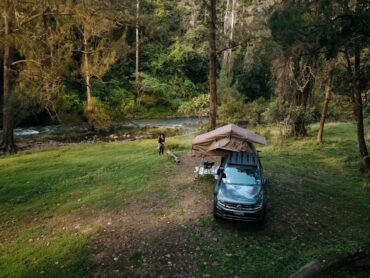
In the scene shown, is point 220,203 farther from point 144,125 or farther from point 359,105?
point 144,125

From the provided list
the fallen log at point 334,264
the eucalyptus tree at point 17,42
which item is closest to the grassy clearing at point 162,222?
the fallen log at point 334,264

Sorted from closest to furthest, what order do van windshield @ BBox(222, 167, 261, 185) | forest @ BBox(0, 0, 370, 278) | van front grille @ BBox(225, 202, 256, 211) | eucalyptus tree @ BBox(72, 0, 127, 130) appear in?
forest @ BBox(0, 0, 370, 278)
van front grille @ BBox(225, 202, 256, 211)
van windshield @ BBox(222, 167, 261, 185)
eucalyptus tree @ BBox(72, 0, 127, 130)

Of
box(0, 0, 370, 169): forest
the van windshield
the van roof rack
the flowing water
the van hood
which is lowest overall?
the flowing water

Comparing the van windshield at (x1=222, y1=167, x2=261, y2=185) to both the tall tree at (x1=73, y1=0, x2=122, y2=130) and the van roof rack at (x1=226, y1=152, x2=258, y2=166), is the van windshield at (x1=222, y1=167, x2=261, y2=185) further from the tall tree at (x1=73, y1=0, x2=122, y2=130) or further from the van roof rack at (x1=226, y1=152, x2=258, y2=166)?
the tall tree at (x1=73, y1=0, x2=122, y2=130)

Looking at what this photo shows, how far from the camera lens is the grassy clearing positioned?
986cm

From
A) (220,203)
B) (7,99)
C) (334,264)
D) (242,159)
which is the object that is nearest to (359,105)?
(242,159)

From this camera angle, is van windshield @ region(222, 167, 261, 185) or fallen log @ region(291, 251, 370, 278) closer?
fallen log @ region(291, 251, 370, 278)

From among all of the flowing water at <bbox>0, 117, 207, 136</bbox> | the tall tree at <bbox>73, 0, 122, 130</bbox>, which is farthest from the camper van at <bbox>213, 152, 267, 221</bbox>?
the tall tree at <bbox>73, 0, 122, 130</bbox>

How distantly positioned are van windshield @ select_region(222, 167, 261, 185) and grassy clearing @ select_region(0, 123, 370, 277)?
132 cm

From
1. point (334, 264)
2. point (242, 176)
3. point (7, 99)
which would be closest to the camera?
point (334, 264)

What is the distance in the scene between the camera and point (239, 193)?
11.8 m

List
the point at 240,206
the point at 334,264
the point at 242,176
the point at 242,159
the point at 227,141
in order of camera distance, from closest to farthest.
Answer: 1. the point at 334,264
2. the point at 240,206
3. the point at 242,176
4. the point at 242,159
5. the point at 227,141

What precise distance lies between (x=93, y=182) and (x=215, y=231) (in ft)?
24.7

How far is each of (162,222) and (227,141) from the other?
5.01 meters
